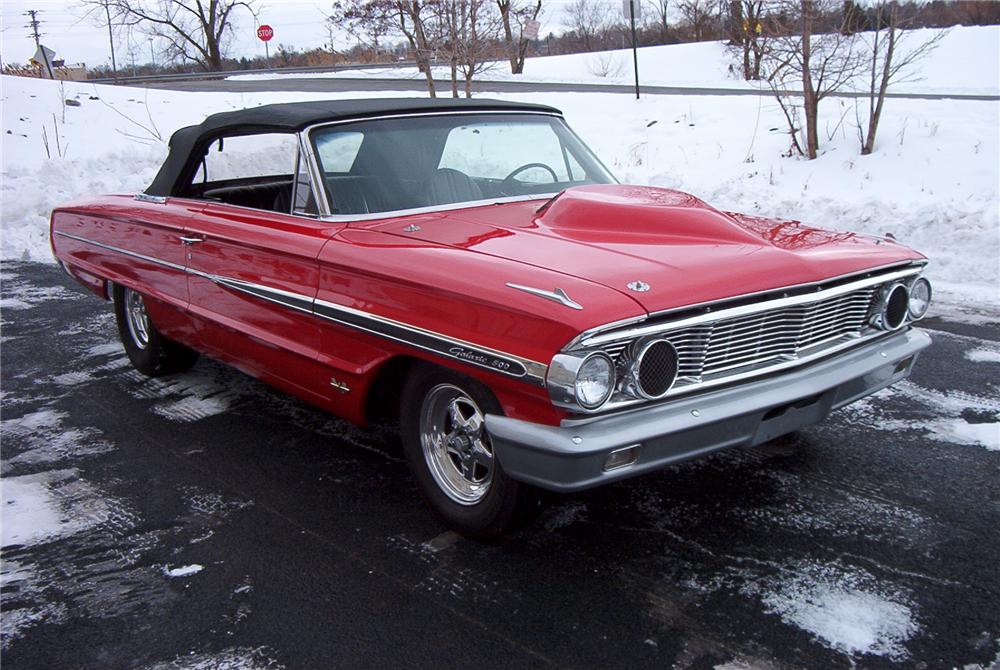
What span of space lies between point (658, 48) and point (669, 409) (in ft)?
114

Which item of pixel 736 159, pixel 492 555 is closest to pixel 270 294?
pixel 492 555

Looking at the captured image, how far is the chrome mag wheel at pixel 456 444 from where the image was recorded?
10.1 ft

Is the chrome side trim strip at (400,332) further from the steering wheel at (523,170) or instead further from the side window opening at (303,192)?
the steering wheel at (523,170)

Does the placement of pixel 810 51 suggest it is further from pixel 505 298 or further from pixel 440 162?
pixel 505 298

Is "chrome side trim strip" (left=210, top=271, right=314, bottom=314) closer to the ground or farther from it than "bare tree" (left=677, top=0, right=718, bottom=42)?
closer to the ground

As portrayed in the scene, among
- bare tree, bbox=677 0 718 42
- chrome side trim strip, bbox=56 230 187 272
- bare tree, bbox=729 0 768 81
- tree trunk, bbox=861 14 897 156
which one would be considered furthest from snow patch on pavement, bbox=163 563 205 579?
bare tree, bbox=677 0 718 42

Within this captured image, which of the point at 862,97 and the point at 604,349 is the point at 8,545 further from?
the point at 862,97

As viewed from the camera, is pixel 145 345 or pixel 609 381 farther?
pixel 145 345

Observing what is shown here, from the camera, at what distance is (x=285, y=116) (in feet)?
13.3

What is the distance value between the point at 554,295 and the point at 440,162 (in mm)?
1591

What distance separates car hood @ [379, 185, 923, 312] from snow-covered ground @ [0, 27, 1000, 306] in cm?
336

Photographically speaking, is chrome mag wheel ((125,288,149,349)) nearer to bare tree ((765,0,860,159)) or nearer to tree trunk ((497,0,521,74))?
bare tree ((765,0,860,159))

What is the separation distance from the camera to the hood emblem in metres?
2.58

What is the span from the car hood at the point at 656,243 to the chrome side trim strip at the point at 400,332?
260 mm
